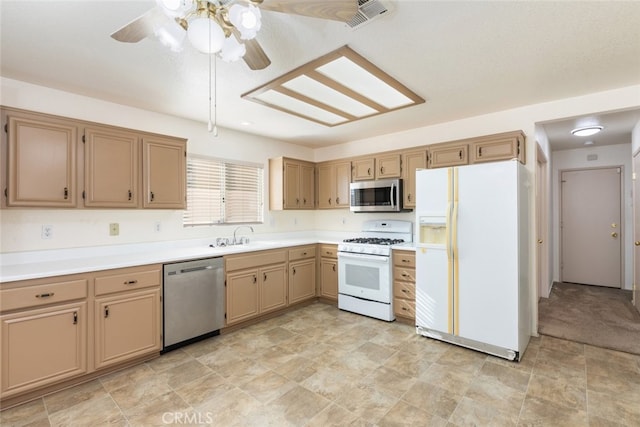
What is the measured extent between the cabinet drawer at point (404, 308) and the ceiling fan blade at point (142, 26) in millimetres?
3419

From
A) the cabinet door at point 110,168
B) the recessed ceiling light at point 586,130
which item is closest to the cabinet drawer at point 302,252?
the cabinet door at point 110,168

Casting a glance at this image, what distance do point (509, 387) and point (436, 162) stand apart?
2376 millimetres

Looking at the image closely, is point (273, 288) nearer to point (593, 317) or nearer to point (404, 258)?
point (404, 258)

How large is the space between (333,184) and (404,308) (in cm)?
215

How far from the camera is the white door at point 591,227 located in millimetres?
5105

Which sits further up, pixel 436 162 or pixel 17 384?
pixel 436 162

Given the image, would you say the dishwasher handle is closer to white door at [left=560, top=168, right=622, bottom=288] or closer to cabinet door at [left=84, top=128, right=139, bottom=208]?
cabinet door at [left=84, top=128, right=139, bottom=208]

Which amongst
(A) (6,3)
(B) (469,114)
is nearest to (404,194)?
(B) (469,114)

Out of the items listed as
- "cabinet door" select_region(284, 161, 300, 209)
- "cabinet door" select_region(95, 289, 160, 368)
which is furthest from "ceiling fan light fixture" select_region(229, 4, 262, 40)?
"cabinet door" select_region(284, 161, 300, 209)

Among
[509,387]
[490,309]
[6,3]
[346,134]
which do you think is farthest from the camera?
[346,134]

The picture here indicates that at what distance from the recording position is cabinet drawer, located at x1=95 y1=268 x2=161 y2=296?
245cm

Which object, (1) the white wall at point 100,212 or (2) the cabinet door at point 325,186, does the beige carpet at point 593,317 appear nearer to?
(2) the cabinet door at point 325,186

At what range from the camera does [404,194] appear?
13.1 ft

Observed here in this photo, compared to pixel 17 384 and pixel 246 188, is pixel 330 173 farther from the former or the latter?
pixel 17 384
